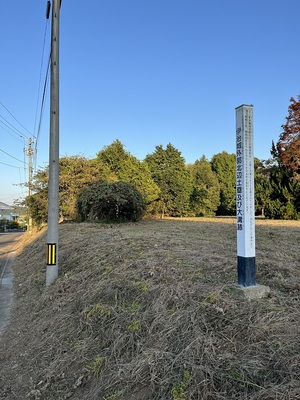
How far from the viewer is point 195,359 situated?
8.00 feet

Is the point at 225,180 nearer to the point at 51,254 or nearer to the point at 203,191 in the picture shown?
the point at 203,191

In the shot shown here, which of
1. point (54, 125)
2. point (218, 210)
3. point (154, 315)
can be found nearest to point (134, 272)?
point (154, 315)

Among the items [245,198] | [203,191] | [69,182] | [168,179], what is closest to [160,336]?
[245,198]

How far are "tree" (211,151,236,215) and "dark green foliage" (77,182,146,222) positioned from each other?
25881 millimetres

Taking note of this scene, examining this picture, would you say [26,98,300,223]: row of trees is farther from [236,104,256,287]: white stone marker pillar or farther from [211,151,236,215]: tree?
[236,104,256,287]: white stone marker pillar

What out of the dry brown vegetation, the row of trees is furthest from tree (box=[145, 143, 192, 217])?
the dry brown vegetation

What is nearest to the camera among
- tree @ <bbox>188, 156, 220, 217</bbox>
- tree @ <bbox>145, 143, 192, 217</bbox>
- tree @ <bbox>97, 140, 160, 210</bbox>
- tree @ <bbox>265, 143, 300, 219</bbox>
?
tree @ <bbox>265, 143, 300, 219</bbox>

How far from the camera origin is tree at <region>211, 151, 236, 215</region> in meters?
39.4

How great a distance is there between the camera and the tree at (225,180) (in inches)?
1553

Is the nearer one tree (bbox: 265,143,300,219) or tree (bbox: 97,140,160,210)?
tree (bbox: 265,143,300,219)

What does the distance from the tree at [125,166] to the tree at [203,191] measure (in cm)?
984

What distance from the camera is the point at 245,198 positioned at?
354cm

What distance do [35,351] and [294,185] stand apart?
20.2 metres

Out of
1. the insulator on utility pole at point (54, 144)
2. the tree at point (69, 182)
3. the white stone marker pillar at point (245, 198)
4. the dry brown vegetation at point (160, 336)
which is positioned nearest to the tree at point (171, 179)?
the tree at point (69, 182)
